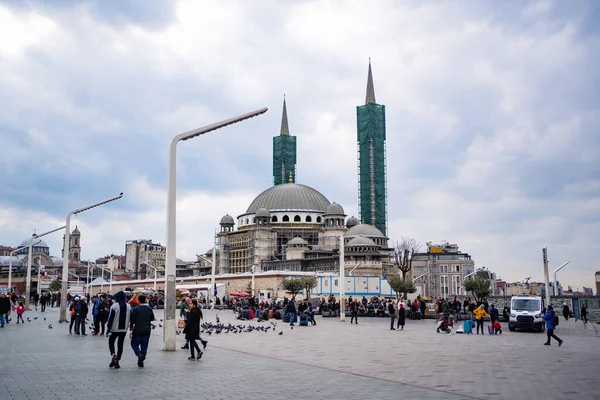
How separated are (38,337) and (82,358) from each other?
715 centimetres

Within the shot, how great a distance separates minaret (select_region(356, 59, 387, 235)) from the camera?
11175 centimetres

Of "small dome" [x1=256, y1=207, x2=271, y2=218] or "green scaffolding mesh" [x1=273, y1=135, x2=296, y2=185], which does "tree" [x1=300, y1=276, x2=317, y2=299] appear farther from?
"green scaffolding mesh" [x1=273, y1=135, x2=296, y2=185]

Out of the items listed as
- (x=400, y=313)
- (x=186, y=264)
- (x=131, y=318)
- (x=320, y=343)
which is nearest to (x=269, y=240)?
(x=186, y=264)

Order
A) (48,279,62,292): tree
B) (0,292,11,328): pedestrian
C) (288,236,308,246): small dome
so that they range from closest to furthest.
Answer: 1. (0,292,11,328): pedestrian
2. (288,236,308,246): small dome
3. (48,279,62,292): tree

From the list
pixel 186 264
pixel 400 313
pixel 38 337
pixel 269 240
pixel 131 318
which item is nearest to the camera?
pixel 131 318

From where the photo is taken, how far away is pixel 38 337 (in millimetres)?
21156

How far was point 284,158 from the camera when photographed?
A: 131 metres

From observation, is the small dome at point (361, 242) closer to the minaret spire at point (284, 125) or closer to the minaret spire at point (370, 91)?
the minaret spire at point (370, 91)

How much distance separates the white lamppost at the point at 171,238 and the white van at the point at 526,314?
58.4 feet

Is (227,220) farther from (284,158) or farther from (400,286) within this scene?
(400,286)

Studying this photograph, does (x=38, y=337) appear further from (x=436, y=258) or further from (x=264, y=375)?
(x=436, y=258)

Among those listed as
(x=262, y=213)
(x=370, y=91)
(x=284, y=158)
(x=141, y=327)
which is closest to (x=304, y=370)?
(x=141, y=327)

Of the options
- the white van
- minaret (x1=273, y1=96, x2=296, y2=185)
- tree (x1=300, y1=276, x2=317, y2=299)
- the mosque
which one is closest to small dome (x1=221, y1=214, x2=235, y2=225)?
the mosque

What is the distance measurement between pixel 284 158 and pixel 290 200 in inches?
879
